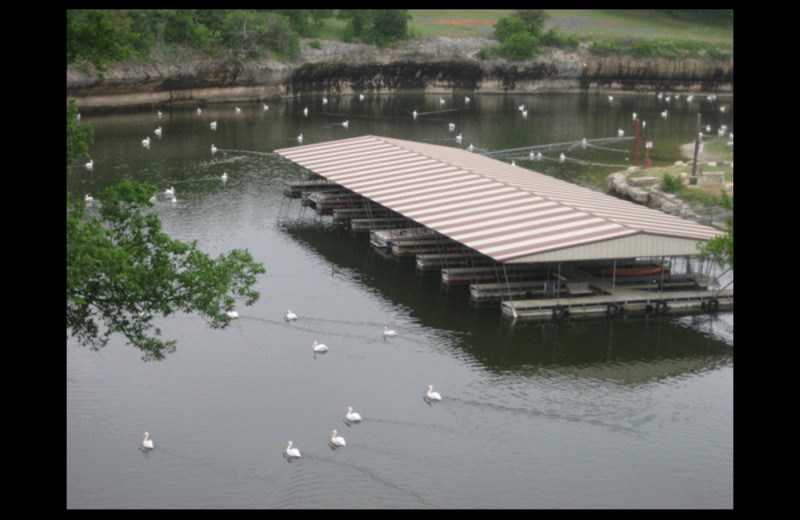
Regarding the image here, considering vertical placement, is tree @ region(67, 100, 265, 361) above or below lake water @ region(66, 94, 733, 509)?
above

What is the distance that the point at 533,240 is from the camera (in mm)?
50125

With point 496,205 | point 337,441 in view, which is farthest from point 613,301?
point 337,441

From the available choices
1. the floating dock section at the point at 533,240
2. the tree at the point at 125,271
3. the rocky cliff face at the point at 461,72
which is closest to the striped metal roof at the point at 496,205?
the floating dock section at the point at 533,240

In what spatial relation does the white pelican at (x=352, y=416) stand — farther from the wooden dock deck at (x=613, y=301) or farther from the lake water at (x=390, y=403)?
the wooden dock deck at (x=613, y=301)

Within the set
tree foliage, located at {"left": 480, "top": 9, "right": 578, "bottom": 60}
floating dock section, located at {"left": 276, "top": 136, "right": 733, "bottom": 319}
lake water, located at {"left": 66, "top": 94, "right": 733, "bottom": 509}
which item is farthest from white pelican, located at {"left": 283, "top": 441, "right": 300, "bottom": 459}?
tree foliage, located at {"left": 480, "top": 9, "right": 578, "bottom": 60}

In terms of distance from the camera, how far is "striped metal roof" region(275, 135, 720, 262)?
162ft

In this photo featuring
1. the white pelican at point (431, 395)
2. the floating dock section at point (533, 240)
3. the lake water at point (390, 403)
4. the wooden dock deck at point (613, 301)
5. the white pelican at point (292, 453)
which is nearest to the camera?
the lake water at point (390, 403)

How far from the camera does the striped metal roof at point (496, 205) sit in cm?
4925

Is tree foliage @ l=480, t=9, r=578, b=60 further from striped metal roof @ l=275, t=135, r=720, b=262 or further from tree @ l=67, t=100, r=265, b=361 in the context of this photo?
tree @ l=67, t=100, r=265, b=361

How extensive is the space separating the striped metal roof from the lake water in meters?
3.33

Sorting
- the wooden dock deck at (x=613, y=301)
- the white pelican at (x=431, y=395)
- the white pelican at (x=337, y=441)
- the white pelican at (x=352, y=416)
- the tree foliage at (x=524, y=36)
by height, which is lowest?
the white pelican at (x=337, y=441)

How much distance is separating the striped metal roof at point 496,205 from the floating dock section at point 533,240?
0.07 meters

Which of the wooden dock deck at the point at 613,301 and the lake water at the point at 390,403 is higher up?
the wooden dock deck at the point at 613,301
